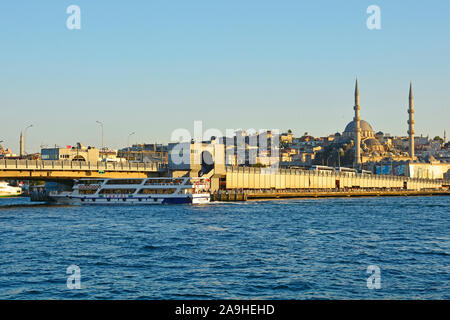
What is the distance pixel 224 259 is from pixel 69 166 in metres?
51.8

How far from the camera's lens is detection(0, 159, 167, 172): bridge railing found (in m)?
70.9

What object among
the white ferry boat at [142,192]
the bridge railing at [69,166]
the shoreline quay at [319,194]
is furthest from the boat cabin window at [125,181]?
the shoreline quay at [319,194]

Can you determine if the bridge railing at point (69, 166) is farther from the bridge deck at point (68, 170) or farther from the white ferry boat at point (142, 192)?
the white ferry boat at point (142, 192)

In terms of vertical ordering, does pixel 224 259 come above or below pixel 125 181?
below

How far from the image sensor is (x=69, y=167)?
2965 inches

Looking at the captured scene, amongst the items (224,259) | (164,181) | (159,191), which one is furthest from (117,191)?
(224,259)

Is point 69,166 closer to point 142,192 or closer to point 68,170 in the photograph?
point 68,170

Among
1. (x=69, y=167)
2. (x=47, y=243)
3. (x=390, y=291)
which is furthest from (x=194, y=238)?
(x=69, y=167)

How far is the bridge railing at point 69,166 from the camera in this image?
70938 millimetres

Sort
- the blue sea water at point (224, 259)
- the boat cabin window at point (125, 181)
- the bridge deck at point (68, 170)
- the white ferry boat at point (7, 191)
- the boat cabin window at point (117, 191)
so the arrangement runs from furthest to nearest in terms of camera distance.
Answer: the white ferry boat at point (7, 191) < the boat cabin window at point (125, 181) < the boat cabin window at point (117, 191) < the bridge deck at point (68, 170) < the blue sea water at point (224, 259)

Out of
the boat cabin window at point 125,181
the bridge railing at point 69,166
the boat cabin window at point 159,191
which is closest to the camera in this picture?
the bridge railing at point 69,166

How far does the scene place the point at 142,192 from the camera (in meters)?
79.7

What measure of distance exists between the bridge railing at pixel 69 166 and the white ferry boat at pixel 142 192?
221cm
